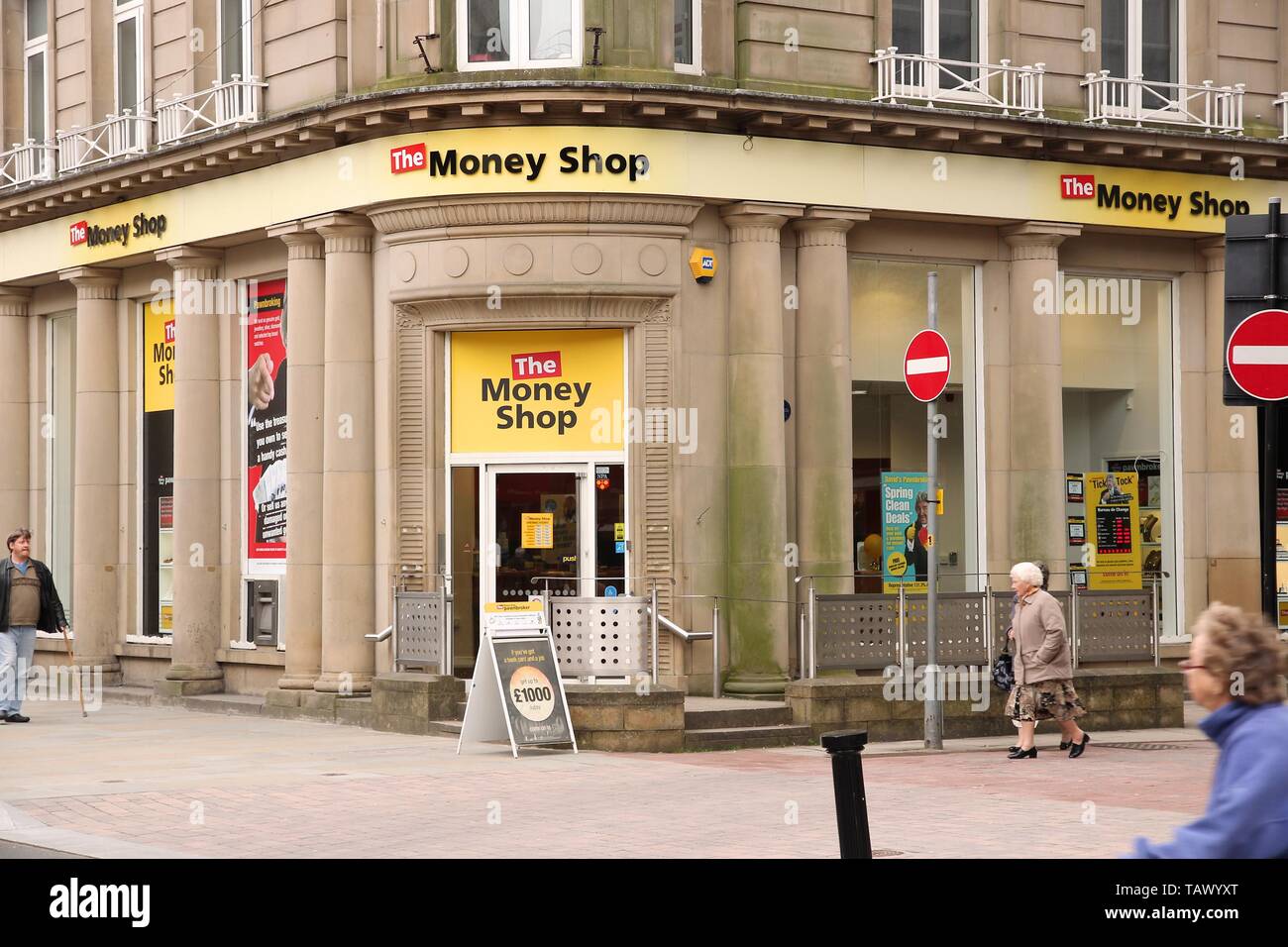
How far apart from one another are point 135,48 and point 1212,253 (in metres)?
14.3

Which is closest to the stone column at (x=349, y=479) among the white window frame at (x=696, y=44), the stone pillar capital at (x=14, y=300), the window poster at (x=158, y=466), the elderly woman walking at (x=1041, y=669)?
the white window frame at (x=696, y=44)

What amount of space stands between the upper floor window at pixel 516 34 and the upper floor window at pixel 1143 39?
7.01 meters

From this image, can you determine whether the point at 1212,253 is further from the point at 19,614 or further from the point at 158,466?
the point at 19,614

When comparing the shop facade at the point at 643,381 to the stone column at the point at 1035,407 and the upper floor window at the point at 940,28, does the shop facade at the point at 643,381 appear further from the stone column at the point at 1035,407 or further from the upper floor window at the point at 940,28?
the upper floor window at the point at 940,28

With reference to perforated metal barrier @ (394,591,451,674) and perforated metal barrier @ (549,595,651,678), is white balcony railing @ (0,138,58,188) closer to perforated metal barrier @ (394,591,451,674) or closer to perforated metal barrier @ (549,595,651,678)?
perforated metal barrier @ (394,591,451,674)

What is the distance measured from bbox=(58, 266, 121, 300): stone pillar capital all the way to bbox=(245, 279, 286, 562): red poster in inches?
123

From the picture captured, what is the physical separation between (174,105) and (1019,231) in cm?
1041

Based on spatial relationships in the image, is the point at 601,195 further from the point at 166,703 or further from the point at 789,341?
the point at 166,703

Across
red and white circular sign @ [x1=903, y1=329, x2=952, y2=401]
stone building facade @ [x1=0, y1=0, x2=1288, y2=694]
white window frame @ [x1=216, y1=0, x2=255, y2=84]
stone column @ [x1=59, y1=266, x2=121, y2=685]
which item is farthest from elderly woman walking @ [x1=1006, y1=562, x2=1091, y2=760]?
stone column @ [x1=59, y1=266, x2=121, y2=685]

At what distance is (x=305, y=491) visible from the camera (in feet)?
68.5

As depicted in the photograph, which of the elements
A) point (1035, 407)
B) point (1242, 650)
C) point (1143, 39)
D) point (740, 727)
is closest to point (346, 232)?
point (740, 727)

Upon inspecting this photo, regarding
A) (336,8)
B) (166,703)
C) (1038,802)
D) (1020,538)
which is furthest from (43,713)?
(1038,802)

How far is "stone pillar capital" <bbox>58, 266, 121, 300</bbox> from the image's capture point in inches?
979

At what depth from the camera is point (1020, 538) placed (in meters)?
21.7
